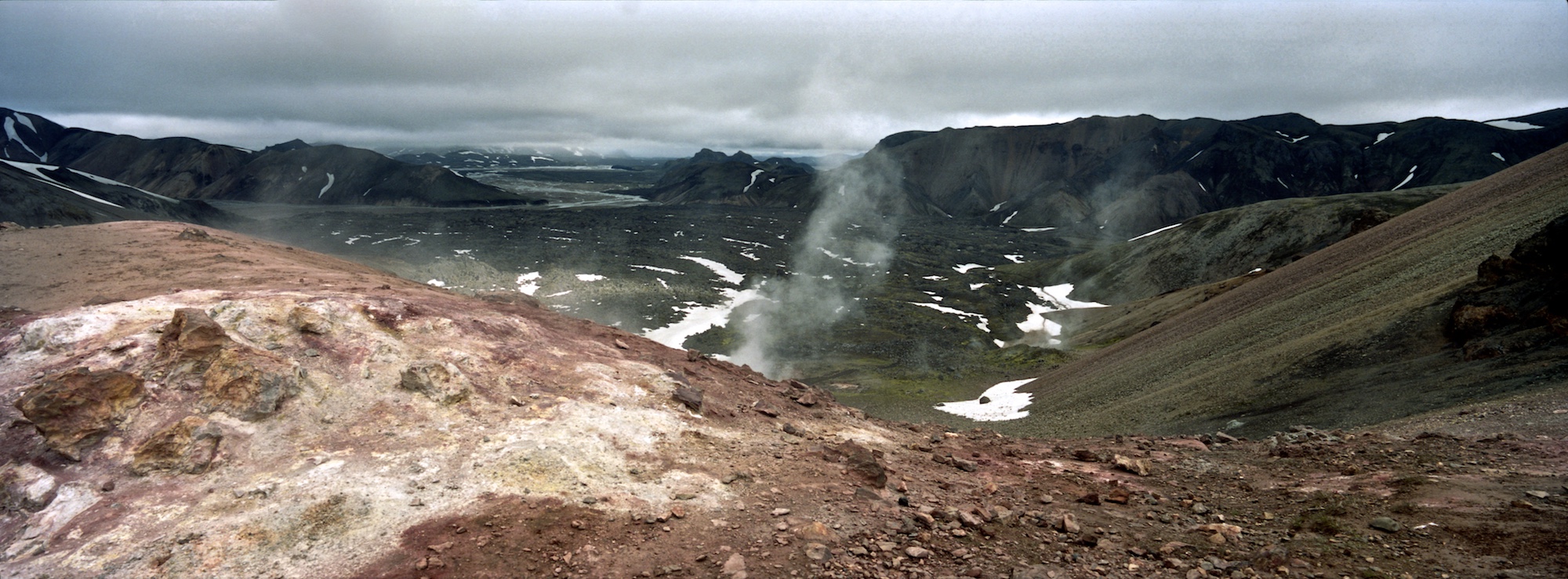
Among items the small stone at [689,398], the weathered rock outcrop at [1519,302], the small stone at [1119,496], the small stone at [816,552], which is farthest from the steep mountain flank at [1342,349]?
the small stone at [689,398]

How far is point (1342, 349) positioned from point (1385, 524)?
2182cm

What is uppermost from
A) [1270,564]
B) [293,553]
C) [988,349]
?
[1270,564]

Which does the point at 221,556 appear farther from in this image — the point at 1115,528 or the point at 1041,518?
Answer: the point at 1115,528

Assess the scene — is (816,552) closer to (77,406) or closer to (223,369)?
(223,369)

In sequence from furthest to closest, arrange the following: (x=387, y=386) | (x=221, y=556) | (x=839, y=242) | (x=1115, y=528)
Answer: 1. (x=839, y=242)
2. (x=387, y=386)
3. (x=1115, y=528)
4. (x=221, y=556)

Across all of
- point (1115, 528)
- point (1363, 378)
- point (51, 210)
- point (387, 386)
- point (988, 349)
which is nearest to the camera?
point (1115, 528)

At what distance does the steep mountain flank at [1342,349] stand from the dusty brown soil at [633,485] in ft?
16.5

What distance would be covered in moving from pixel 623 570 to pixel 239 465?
924 centimetres

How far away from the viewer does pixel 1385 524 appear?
1234 centimetres

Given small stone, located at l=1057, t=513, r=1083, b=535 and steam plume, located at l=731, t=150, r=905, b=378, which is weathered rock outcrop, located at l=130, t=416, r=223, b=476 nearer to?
small stone, located at l=1057, t=513, r=1083, b=535

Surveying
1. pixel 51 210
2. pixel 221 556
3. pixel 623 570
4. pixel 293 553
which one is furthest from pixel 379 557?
pixel 51 210

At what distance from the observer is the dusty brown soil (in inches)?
490

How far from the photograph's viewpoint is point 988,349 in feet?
290

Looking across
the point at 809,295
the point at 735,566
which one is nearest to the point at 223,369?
the point at 735,566
